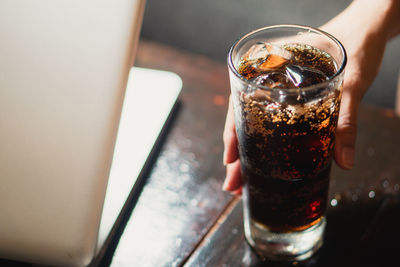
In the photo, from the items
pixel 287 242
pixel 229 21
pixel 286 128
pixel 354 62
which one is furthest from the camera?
pixel 229 21

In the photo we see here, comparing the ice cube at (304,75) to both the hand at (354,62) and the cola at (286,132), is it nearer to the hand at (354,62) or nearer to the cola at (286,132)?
the cola at (286,132)

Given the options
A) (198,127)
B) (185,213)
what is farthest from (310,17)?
(185,213)

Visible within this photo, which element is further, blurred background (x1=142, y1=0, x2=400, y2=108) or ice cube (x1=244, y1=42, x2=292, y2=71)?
blurred background (x1=142, y1=0, x2=400, y2=108)

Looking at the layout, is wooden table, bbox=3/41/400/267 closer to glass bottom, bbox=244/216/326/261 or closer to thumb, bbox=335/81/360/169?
glass bottom, bbox=244/216/326/261

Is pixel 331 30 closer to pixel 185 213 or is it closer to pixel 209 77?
pixel 209 77

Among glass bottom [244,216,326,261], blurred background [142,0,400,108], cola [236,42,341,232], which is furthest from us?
blurred background [142,0,400,108]

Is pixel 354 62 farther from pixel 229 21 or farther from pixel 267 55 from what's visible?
pixel 229 21

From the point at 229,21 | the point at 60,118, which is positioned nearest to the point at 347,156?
the point at 60,118

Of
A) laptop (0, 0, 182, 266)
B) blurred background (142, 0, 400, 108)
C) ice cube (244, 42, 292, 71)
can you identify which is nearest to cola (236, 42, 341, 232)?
ice cube (244, 42, 292, 71)
